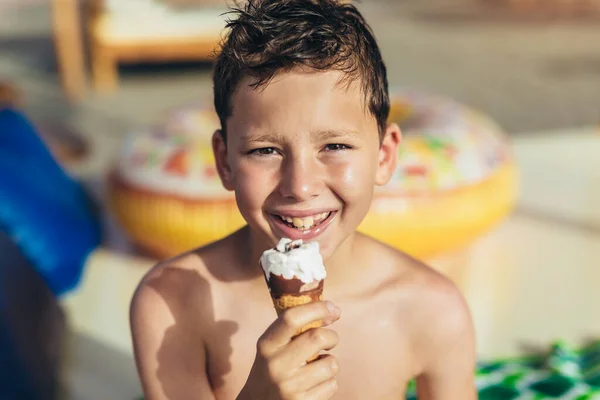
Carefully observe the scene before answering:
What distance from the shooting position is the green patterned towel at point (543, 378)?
2320mm

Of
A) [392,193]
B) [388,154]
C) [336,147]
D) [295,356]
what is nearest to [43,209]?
[392,193]

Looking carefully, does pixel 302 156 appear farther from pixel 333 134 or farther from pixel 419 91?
pixel 419 91

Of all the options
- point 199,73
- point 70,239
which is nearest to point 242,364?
point 70,239

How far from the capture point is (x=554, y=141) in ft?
17.3

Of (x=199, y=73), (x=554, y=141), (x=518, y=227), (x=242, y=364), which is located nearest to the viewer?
(x=242, y=364)

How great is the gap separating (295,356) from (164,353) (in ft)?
1.45

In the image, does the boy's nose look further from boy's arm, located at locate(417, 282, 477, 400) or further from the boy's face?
boy's arm, located at locate(417, 282, 477, 400)

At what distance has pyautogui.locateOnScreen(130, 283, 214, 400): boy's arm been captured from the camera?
1.54 metres

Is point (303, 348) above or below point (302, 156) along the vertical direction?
below

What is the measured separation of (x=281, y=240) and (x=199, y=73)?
23.8 ft

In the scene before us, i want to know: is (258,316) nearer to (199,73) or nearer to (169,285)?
(169,285)

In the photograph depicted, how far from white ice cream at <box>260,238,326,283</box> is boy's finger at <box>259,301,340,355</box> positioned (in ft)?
0.16

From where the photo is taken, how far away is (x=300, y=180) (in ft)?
4.19

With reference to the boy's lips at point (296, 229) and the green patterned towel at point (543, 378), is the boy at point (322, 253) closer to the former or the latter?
the boy's lips at point (296, 229)
